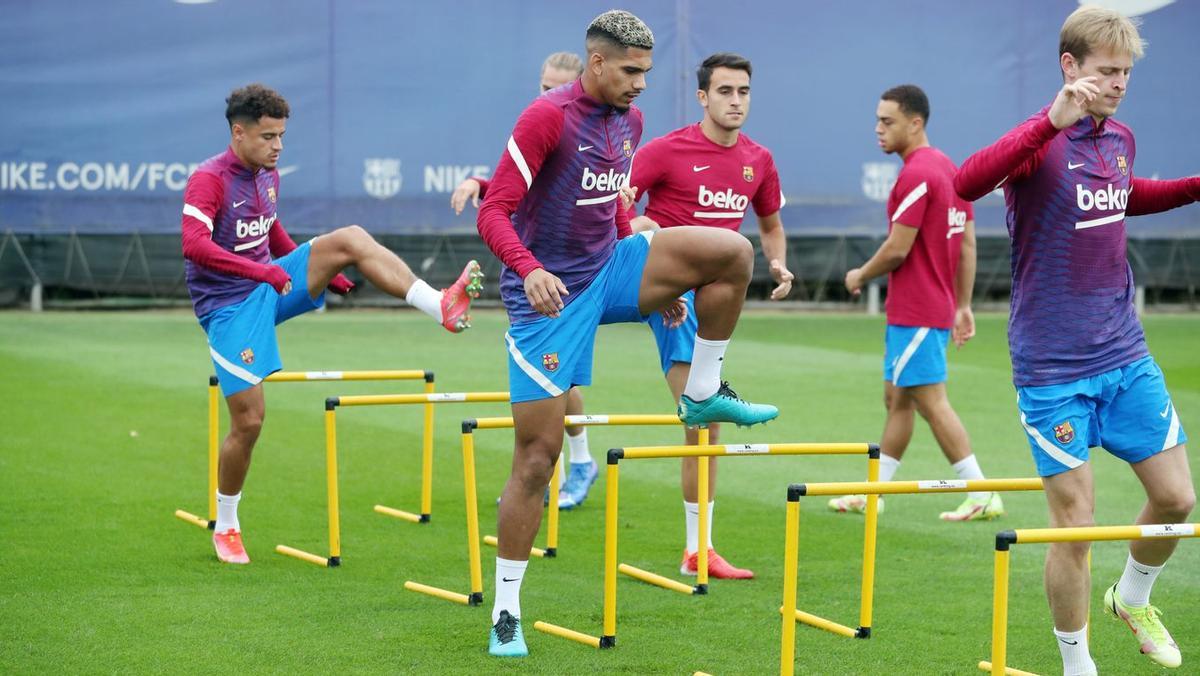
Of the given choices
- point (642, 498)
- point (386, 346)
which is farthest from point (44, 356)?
point (642, 498)

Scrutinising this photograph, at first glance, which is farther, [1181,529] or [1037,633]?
[1037,633]

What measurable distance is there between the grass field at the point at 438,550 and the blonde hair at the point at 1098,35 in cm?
241

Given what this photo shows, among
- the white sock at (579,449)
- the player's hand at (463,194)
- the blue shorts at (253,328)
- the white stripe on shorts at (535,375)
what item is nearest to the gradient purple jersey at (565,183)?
the white stripe on shorts at (535,375)

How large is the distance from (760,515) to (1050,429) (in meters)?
3.84

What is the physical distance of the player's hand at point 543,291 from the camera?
5.29 metres

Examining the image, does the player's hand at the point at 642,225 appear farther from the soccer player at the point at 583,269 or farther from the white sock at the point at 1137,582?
the white sock at the point at 1137,582

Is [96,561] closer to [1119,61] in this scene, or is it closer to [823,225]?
[1119,61]

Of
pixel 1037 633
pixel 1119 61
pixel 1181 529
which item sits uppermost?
pixel 1119 61

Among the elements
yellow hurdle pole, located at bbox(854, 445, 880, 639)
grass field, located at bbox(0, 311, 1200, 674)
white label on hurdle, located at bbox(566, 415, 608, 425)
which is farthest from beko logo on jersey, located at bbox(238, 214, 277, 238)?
yellow hurdle pole, located at bbox(854, 445, 880, 639)

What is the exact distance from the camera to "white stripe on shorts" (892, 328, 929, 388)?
8.77 meters

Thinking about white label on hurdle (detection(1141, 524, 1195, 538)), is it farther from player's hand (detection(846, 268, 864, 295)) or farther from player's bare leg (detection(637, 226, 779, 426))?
player's hand (detection(846, 268, 864, 295))

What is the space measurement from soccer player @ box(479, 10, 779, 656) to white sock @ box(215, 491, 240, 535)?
224 cm

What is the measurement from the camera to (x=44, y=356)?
51.6 ft

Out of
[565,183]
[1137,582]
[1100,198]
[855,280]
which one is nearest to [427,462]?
[855,280]
